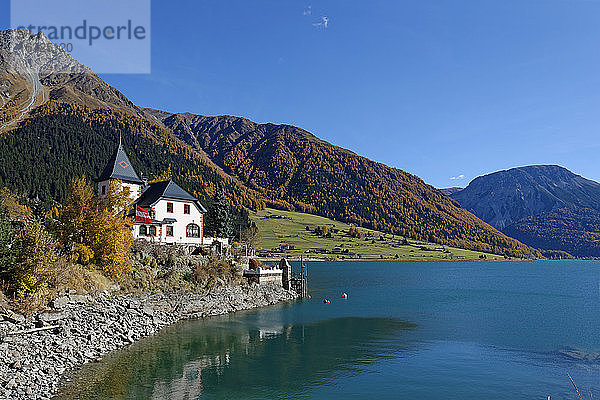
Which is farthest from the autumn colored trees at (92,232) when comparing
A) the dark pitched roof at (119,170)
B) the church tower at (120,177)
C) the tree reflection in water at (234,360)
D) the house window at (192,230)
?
the house window at (192,230)

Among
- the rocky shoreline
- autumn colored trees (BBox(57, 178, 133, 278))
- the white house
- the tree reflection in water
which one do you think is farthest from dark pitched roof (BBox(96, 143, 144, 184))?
the tree reflection in water

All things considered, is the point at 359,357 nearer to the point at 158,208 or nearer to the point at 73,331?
the point at 73,331

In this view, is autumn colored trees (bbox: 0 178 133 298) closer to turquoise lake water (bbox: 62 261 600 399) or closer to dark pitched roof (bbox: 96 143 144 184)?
dark pitched roof (bbox: 96 143 144 184)

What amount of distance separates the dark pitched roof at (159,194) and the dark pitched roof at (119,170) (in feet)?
8.27

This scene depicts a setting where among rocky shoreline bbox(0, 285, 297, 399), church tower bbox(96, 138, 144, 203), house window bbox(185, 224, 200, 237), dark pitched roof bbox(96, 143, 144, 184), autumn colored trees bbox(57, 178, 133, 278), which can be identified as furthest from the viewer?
house window bbox(185, 224, 200, 237)

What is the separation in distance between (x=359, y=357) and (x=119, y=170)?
45579mm

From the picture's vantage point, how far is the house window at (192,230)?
65312mm

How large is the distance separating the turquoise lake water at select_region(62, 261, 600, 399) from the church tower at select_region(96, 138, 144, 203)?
25370 millimetres

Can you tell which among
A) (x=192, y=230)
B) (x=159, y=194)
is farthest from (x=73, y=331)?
(x=192, y=230)

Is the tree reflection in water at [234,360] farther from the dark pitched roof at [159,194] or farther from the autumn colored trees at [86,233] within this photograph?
the dark pitched roof at [159,194]

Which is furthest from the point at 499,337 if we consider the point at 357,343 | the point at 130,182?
the point at 130,182

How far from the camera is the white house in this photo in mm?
60469

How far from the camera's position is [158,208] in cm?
6225

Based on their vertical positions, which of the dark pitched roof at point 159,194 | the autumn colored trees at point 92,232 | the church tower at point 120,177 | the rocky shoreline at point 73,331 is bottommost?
the rocky shoreline at point 73,331
